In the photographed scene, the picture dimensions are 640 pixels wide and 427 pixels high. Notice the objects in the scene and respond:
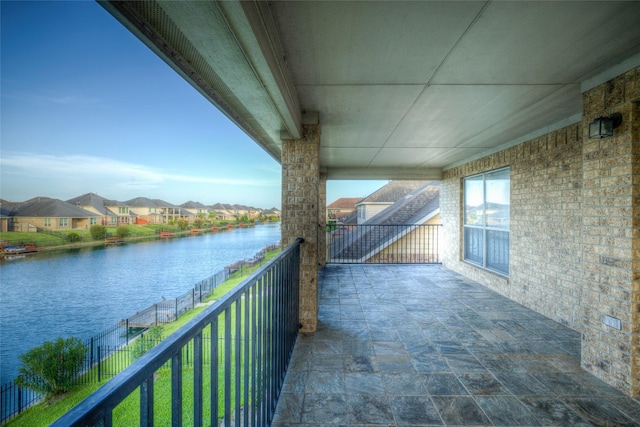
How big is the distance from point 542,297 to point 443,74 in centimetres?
327

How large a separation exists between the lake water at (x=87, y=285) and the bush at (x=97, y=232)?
A: 0.45 meters

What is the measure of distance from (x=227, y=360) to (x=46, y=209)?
8.55 meters

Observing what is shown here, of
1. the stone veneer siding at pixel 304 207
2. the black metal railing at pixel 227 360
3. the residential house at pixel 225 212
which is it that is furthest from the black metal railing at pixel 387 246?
the residential house at pixel 225 212

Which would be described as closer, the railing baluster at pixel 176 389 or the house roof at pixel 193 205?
the railing baluster at pixel 176 389

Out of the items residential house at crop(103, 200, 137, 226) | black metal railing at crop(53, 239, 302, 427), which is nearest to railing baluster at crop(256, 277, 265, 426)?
black metal railing at crop(53, 239, 302, 427)

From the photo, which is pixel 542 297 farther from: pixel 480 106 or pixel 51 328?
pixel 51 328

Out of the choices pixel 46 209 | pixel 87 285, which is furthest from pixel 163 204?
pixel 46 209

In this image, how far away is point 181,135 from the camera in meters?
23.2

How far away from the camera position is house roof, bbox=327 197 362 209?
3238 centimetres

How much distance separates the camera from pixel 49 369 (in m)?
6.11

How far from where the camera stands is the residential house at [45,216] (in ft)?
18.8

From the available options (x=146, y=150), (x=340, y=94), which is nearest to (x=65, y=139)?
(x=146, y=150)

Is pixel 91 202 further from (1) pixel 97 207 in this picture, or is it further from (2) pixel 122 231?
(2) pixel 122 231

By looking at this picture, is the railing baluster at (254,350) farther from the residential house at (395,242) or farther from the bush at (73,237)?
the bush at (73,237)
